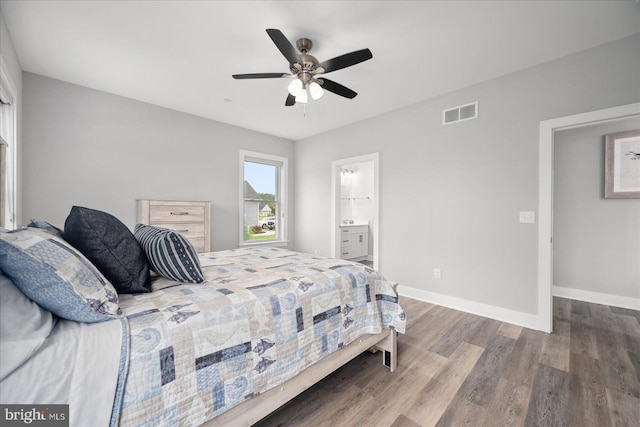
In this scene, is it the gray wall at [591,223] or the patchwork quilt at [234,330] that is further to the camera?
the gray wall at [591,223]

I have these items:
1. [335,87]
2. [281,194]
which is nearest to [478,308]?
[335,87]

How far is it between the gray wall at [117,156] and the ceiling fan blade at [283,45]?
262cm

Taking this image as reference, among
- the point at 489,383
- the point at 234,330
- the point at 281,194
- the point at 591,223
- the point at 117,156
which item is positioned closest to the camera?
the point at 234,330

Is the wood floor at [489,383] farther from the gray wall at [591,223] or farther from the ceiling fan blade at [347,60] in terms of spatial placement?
the ceiling fan blade at [347,60]

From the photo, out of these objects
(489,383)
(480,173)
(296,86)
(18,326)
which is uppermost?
(296,86)

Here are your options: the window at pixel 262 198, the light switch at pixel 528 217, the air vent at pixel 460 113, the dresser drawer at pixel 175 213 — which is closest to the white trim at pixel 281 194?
the window at pixel 262 198

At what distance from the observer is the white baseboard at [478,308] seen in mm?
2650

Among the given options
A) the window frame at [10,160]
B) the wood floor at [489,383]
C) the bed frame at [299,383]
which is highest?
the window frame at [10,160]

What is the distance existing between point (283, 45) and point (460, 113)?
239cm

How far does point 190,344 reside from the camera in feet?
3.35

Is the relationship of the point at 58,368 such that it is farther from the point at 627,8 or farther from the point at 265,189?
the point at 265,189

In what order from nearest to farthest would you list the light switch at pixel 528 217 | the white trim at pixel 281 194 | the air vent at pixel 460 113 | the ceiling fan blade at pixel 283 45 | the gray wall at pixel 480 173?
the ceiling fan blade at pixel 283 45, the gray wall at pixel 480 173, the light switch at pixel 528 217, the air vent at pixel 460 113, the white trim at pixel 281 194

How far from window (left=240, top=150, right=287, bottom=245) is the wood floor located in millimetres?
3229

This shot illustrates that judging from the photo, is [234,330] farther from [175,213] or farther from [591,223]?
[591,223]
